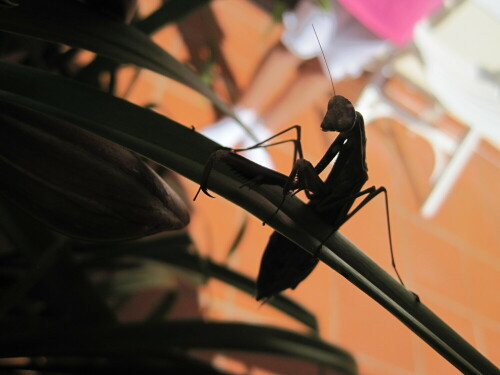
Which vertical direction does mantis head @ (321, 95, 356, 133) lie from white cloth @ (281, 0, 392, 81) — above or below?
below

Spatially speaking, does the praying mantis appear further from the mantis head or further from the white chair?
the white chair

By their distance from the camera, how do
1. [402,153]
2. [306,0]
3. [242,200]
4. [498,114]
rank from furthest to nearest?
1. [402,153]
2. [498,114]
3. [306,0]
4. [242,200]

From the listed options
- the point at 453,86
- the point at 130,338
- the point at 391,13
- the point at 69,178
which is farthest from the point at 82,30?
the point at 453,86

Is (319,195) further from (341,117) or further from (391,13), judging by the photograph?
(391,13)

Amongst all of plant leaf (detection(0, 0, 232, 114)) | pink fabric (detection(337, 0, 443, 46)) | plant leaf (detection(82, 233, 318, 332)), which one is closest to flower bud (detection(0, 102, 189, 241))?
plant leaf (detection(0, 0, 232, 114))

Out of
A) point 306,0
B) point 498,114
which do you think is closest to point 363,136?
point 306,0

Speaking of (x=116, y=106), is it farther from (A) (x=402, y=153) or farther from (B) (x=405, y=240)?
(A) (x=402, y=153)
